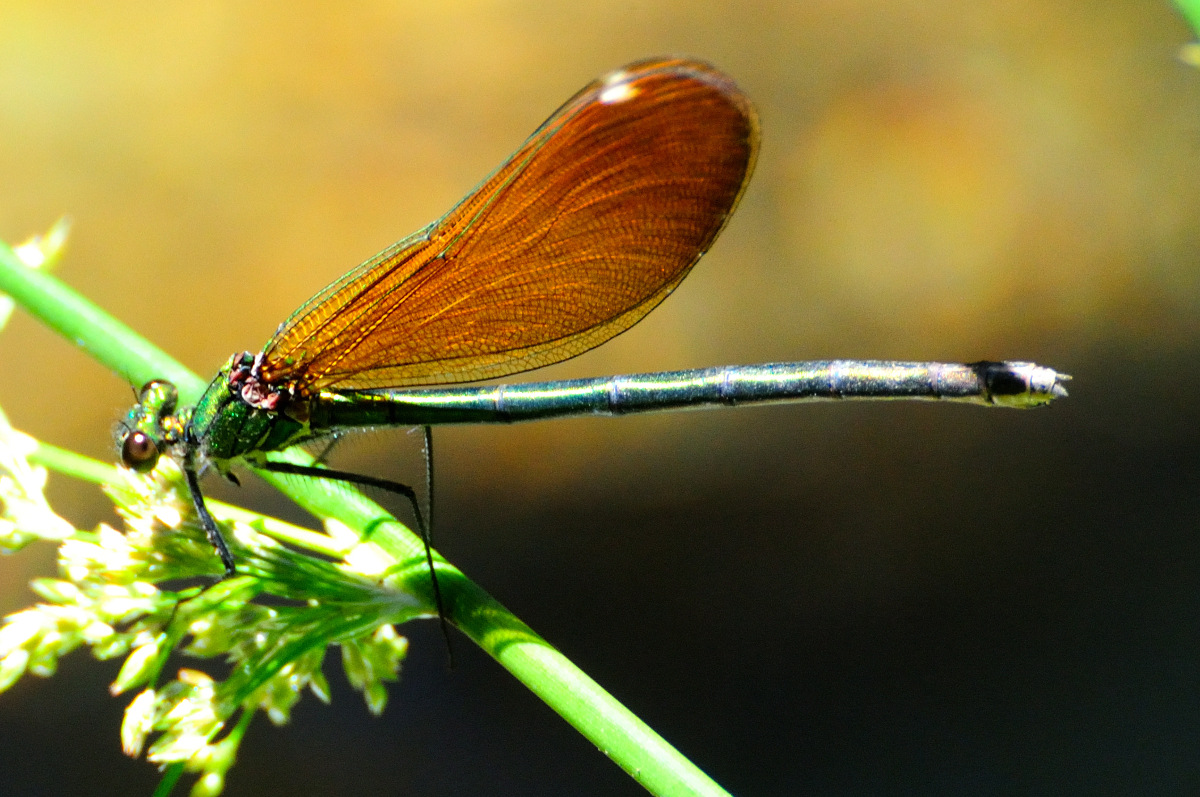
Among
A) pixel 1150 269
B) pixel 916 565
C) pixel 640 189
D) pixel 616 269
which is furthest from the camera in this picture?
pixel 1150 269

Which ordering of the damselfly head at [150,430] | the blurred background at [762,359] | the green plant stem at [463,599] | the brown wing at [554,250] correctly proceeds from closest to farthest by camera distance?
the green plant stem at [463,599] < the brown wing at [554,250] < the damselfly head at [150,430] < the blurred background at [762,359]

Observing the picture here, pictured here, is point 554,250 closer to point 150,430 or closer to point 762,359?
point 150,430

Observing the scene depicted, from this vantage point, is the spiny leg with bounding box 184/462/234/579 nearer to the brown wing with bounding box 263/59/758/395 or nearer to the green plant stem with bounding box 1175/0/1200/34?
the brown wing with bounding box 263/59/758/395

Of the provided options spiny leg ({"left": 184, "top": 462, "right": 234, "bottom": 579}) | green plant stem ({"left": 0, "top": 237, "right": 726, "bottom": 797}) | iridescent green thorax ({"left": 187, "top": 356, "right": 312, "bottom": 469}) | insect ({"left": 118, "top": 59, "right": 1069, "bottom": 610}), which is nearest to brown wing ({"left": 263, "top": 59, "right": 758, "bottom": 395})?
insect ({"left": 118, "top": 59, "right": 1069, "bottom": 610})

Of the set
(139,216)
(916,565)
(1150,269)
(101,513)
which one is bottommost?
(916,565)

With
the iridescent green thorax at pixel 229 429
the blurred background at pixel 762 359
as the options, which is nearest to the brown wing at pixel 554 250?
the iridescent green thorax at pixel 229 429

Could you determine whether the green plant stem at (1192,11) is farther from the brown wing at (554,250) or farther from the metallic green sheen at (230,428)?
the metallic green sheen at (230,428)

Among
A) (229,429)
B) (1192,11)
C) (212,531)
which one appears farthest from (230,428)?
(1192,11)

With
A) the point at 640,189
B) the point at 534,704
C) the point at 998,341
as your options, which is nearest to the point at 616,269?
the point at 640,189

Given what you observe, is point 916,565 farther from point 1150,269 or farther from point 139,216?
point 139,216
